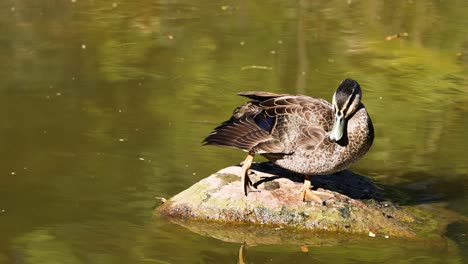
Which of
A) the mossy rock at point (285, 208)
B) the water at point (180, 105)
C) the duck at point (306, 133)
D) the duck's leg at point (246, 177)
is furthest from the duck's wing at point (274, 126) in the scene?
the water at point (180, 105)

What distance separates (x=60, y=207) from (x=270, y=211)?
1939 mm

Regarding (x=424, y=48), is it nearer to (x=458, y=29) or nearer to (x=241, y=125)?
(x=458, y=29)

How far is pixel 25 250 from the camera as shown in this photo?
8055mm

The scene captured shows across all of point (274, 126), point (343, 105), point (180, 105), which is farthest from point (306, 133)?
point (180, 105)

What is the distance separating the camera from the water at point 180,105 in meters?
8.18

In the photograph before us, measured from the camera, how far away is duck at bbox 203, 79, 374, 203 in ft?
26.6

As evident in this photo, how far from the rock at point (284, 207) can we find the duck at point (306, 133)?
116 mm

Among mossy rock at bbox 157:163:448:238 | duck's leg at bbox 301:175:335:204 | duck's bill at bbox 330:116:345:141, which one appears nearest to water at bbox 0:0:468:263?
mossy rock at bbox 157:163:448:238

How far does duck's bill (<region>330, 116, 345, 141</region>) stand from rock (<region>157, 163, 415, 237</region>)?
66 cm

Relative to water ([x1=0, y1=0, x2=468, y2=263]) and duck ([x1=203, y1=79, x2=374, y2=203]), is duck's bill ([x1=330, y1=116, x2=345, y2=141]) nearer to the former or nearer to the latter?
duck ([x1=203, y1=79, x2=374, y2=203])

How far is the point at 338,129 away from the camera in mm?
Answer: 7988

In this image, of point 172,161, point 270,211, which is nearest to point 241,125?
point 270,211

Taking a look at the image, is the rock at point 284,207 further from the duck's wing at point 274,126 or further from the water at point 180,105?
the duck's wing at point 274,126

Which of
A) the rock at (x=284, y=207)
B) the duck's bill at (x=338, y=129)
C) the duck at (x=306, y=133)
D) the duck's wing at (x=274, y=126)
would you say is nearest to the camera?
the duck's bill at (x=338, y=129)
